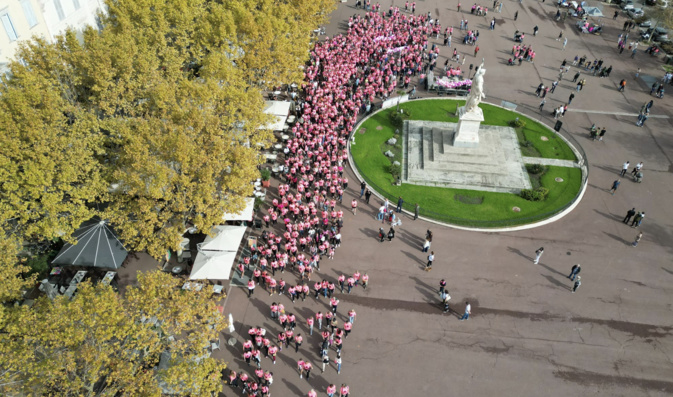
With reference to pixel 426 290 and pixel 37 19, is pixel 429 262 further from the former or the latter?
pixel 37 19

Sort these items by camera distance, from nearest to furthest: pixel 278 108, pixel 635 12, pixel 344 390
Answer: pixel 344 390
pixel 278 108
pixel 635 12

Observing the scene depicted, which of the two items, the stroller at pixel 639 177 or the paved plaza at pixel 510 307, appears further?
the stroller at pixel 639 177

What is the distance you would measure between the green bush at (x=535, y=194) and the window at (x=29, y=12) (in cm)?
4539

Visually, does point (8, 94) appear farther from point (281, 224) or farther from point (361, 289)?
point (361, 289)

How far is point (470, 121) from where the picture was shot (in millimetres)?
41312

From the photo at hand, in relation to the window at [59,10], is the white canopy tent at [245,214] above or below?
below

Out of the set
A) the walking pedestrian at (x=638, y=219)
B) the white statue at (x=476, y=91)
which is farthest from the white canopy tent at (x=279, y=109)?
the walking pedestrian at (x=638, y=219)

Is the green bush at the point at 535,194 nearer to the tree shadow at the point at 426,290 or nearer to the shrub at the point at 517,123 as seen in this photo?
the shrub at the point at 517,123

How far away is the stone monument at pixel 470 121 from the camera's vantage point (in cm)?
4017

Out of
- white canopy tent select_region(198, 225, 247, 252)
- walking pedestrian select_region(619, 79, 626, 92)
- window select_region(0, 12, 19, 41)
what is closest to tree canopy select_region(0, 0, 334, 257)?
white canopy tent select_region(198, 225, 247, 252)

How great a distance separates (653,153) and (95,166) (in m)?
48.3

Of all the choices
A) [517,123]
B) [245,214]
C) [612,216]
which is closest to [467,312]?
[245,214]

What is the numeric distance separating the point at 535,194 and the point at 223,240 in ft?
83.4

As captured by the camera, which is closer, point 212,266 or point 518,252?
point 212,266
